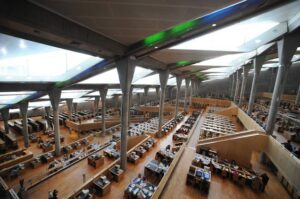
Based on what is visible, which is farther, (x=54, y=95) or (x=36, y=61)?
(x=54, y=95)

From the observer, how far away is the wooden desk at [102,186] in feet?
25.0

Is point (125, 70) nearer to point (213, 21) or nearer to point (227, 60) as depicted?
point (213, 21)

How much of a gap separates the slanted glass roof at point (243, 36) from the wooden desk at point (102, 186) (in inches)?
328

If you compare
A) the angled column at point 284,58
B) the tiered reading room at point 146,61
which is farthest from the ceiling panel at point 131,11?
the angled column at point 284,58

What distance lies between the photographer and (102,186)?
768cm

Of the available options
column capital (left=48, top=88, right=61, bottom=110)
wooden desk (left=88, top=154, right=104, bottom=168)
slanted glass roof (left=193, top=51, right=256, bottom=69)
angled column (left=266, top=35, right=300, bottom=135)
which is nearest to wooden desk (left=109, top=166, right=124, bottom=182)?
wooden desk (left=88, top=154, right=104, bottom=168)

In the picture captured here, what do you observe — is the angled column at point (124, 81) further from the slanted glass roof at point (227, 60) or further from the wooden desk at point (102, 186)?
the slanted glass roof at point (227, 60)

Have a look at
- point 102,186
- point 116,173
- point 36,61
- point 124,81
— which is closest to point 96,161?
point 116,173

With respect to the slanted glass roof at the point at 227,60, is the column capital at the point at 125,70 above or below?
below

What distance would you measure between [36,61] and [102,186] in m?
7.61

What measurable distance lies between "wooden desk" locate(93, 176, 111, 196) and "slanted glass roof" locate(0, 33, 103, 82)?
6.84m

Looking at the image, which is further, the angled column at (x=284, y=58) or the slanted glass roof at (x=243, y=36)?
the angled column at (x=284, y=58)

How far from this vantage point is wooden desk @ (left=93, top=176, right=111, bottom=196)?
7.62 meters

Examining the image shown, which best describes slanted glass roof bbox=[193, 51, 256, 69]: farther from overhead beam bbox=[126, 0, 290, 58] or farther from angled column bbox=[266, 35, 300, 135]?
overhead beam bbox=[126, 0, 290, 58]
